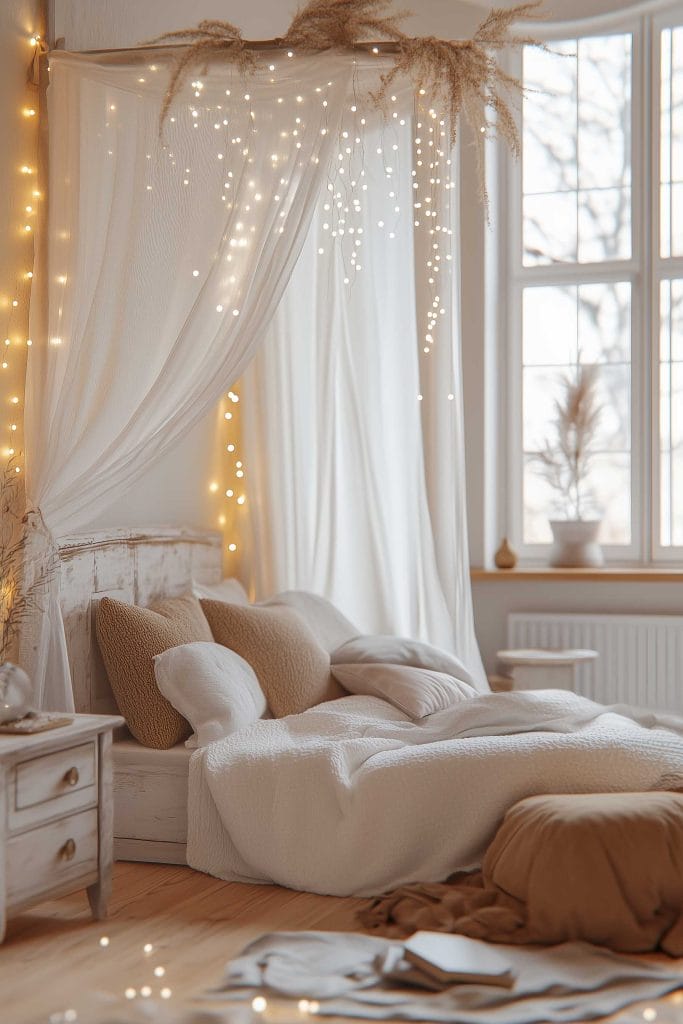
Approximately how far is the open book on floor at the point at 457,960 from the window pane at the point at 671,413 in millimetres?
3085

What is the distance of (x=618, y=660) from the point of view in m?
5.16

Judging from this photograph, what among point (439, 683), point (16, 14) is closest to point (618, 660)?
point (439, 683)

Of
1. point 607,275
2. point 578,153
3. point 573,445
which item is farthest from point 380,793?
point 578,153

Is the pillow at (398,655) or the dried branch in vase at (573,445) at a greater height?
the dried branch in vase at (573,445)

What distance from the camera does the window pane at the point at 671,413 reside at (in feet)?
17.7

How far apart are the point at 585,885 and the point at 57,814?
121 centimetres

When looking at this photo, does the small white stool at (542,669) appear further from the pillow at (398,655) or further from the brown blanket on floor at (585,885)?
the brown blanket on floor at (585,885)

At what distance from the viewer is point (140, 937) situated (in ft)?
9.28

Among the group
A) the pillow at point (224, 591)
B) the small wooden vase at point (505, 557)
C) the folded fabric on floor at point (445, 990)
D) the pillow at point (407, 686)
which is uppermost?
the small wooden vase at point (505, 557)

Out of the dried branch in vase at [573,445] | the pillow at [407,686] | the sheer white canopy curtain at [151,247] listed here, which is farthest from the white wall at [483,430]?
the sheer white canopy curtain at [151,247]

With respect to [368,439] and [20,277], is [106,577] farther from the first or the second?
[368,439]

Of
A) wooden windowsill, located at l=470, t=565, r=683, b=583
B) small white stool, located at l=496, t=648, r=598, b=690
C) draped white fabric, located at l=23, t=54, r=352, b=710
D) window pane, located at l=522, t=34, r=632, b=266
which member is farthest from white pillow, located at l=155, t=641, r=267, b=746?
window pane, located at l=522, t=34, r=632, b=266

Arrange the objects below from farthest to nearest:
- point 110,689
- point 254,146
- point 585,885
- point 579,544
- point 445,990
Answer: point 579,544, point 110,689, point 254,146, point 585,885, point 445,990

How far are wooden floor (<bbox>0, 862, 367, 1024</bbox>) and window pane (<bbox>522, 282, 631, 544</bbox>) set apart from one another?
2.80m
